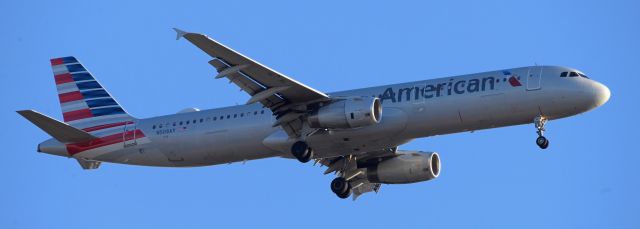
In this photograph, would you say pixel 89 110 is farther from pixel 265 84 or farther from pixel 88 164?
pixel 265 84

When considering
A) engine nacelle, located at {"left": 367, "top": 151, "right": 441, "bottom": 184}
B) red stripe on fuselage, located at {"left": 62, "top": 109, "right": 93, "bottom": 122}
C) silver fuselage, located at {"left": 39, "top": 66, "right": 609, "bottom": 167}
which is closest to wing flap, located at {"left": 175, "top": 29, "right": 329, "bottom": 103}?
silver fuselage, located at {"left": 39, "top": 66, "right": 609, "bottom": 167}

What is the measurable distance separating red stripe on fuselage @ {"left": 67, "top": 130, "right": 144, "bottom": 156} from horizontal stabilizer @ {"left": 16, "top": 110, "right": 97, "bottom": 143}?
0.25 m

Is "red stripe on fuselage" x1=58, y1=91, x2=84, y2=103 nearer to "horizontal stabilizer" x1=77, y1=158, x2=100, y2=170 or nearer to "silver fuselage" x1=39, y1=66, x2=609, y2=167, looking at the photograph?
"horizontal stabilizer" x1=77, y1=158, x2=100, y2=170

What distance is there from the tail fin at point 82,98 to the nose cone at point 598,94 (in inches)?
932

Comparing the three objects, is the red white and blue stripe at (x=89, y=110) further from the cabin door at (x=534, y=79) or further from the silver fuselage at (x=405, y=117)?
the cabin door at (x=534, y=79)

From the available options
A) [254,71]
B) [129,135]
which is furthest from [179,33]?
[129,135]

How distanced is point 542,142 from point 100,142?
2224 centimetres

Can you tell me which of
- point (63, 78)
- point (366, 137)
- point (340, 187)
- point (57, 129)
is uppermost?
point (63, 78)

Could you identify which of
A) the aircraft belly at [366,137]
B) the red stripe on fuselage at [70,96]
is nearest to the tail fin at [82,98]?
the red stripe on fuselage at [70,96]

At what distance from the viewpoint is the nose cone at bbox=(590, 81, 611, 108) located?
5462 cm

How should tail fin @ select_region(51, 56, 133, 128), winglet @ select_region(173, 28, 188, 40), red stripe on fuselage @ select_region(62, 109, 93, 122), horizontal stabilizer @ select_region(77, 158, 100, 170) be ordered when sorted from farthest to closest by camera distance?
1. red stripe on fuselage @ select_region(62, 109, 93, 122)
2. tail fin @ select_region(51, 56, 133, 128)
3. horizontal stabilizer @ select_region(77, 158, 100, 170)
4. winglet @ select_region(173, 28, 188, 40)

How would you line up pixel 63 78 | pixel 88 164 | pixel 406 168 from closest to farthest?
pixel 88 164 < pixel 406 168 < pixel 63 78

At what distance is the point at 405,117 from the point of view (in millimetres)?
55312

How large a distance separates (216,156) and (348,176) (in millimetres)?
8211
